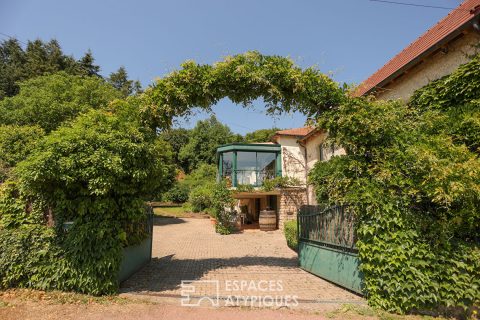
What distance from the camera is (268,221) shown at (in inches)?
615

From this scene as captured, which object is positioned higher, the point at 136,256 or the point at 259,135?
the point at 259,135

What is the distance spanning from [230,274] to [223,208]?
8.37 m

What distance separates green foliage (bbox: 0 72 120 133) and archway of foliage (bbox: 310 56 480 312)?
46.5ft

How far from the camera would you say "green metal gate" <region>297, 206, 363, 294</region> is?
17.5 feet

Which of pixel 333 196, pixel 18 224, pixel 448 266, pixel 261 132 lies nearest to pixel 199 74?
pixel 333 196

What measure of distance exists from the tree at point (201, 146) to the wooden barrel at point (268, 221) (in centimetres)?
2676

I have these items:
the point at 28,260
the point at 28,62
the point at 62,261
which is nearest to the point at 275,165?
the point at 62,261

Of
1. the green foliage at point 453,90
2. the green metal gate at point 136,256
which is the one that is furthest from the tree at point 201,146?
the green foliage at point 453,90

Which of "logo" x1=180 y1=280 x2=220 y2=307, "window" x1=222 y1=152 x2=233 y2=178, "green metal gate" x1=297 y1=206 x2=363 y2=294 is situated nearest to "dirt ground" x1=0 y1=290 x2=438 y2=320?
"logo" x1=180 y1=280 x2=220 y2=307

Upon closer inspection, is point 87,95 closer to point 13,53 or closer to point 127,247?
point 127,247

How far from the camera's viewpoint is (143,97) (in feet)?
19.9

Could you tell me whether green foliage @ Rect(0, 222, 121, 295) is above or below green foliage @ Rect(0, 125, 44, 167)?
below

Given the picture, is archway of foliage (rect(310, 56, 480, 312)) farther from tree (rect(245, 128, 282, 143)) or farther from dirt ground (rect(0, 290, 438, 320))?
tree (rect(245, 128, 282, 143))

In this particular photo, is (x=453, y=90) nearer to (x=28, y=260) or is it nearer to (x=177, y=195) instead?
(x=28, y=260)
